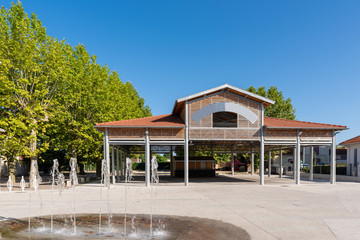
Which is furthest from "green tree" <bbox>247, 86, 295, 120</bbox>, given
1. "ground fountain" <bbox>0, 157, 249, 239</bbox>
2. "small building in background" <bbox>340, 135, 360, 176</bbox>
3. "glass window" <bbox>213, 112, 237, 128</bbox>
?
"ground fountain" <bbox>0, 157, 249, 239</bbox>

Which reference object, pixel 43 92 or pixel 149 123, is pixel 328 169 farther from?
pixel 43 92

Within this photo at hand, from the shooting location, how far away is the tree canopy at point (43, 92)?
21312 mm

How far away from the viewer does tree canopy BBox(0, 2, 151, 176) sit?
21.3 m

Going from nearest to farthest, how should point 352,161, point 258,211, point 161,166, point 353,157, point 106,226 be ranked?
point 106,226
point 258,211
point 353,157
point 352,161
point 161,166

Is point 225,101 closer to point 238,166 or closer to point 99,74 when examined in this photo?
point 99,74

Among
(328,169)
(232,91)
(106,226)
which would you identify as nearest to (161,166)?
(328,169)

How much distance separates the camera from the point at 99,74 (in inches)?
1211

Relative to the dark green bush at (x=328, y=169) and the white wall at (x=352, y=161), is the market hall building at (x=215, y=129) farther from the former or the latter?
the dark green bush at (x=328, y=169)

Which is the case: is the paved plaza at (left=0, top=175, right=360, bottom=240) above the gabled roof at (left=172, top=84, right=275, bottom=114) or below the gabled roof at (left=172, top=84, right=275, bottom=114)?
below

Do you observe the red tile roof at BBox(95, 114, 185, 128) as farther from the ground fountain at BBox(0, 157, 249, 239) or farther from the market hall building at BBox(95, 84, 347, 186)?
the ground fountain at BBox(0, 157, 249, 239)

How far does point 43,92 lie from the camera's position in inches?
885

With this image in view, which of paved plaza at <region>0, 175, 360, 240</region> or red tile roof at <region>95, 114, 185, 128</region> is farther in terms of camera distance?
red tile roof at <region>95, 114, 185, 128</region>

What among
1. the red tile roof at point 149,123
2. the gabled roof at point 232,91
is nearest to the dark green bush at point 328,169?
the gabled roof at point 232,91

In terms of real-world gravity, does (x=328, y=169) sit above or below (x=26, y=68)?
below
